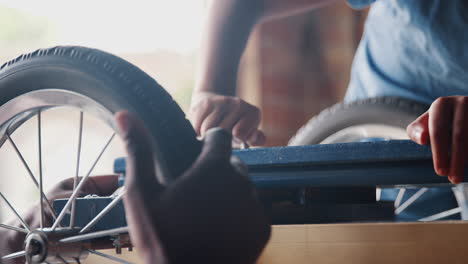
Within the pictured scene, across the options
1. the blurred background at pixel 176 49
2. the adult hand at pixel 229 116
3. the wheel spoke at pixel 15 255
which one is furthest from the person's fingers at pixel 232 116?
the blurred background at pixel 176 49

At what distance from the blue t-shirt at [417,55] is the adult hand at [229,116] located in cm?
33

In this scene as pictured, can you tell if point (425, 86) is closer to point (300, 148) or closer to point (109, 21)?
point (300, 148)

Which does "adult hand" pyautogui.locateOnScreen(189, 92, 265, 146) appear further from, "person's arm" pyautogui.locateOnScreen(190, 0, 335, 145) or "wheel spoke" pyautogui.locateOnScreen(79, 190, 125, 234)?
"wheel spoke" pyautogui.locateOnScreen(79, 190, 125, 234)

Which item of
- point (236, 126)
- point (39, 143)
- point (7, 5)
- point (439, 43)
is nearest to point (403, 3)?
point (439, 43)

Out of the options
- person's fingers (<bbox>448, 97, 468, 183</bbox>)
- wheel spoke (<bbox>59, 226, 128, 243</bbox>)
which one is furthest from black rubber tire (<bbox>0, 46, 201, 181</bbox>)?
person's fingers (<bbox>448, 97, 468, 183</bbox>)

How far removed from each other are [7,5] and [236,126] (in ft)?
4.56

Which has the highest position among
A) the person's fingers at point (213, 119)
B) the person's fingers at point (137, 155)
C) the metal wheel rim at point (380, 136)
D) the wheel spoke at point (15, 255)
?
the person's fingers at point (137, 155)

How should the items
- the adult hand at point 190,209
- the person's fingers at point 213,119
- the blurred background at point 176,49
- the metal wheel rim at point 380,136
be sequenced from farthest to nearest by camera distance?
1. the blurred background at point 176,49
2. the metal wheel rim at point 380,136
3. the person's fingers at point 213,119
4. the adult hand at point 190,209

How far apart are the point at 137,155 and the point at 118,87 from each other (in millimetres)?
93

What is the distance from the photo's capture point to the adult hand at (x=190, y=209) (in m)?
0.40

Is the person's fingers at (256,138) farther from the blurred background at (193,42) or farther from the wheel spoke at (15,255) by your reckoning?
the blurred background at (193,42)

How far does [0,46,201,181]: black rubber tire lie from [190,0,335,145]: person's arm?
0.94ft

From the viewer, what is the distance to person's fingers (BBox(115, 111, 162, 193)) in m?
0.41

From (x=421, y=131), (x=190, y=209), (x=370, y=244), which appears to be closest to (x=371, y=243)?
(x=370, y=244)
